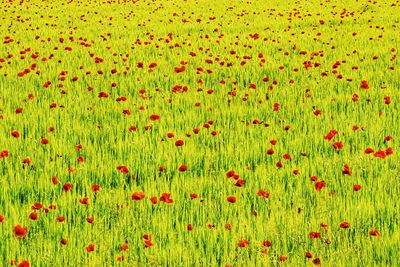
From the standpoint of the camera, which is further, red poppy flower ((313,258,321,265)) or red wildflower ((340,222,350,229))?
red wildflower ((340,222,350,229))

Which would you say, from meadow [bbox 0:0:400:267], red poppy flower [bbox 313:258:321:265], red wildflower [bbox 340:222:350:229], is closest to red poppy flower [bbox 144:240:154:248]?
meadow [bbox 0:0:400:267]

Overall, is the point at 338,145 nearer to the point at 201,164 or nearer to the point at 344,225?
the point at 201,164

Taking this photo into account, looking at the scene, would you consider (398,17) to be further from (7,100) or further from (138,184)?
(138,184)

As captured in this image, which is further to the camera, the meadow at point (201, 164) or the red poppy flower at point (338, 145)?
the red poppy flower at point (338, 145)

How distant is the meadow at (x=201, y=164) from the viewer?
3875 millimetres

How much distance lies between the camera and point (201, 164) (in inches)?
217

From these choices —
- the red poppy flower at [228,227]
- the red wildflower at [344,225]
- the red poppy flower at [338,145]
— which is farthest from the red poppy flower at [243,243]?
the red poppy flower at [338,145]

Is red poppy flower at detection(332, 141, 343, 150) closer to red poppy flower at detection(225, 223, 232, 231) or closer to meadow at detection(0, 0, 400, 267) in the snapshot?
meadow at detection(0, 0, 400, 267)

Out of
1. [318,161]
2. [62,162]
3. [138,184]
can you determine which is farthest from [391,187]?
[62,162]

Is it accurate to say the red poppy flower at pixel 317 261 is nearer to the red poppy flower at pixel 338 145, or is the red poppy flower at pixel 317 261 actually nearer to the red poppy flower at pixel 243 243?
the red poppy flower at pixel 243 243

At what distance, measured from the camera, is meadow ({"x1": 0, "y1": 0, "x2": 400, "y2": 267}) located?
12.7 feet

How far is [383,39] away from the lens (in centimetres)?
1323

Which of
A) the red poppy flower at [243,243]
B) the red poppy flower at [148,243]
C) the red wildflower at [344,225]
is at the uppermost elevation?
the red wildflower at [344,225]

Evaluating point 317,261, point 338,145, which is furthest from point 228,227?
point 338,145
